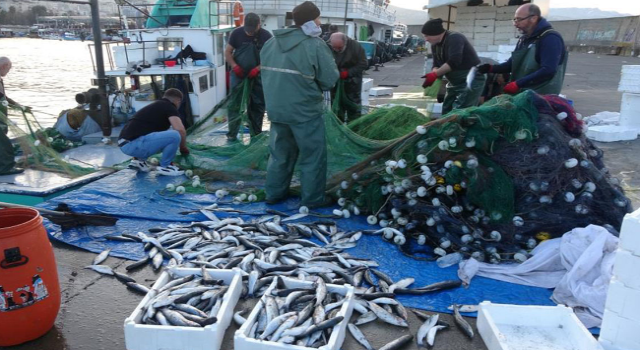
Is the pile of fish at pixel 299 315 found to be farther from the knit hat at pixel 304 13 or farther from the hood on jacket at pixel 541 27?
the hood on jacket at pixel 541 27

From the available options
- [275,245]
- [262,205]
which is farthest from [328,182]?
[275,245]

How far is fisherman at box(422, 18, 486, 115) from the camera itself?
24.6 ft

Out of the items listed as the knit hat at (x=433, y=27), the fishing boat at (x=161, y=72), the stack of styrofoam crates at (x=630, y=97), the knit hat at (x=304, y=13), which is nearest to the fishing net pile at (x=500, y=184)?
the knit hat at (x=304, y=13)

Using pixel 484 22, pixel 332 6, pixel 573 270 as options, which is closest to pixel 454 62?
pixel 573 270

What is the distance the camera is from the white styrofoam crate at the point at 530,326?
3.38m

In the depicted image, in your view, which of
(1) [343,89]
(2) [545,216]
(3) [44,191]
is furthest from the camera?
(1) [343,89]

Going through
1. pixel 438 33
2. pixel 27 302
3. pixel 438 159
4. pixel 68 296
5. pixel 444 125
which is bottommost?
pixel 68 296

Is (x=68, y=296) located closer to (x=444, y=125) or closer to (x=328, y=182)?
(x=328, y=182)

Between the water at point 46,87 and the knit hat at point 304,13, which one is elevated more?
the knit hat at point 304,13

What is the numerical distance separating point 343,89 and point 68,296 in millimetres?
6255

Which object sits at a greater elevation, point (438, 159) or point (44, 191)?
point (438, 159)

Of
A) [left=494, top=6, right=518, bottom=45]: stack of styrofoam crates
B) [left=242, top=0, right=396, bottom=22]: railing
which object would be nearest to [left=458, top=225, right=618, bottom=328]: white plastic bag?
[left=494, top=6, right=518, bottom=45]: stack of styrofoam crates

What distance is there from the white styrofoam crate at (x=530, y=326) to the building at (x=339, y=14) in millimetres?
18493

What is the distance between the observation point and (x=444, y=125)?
504cm
